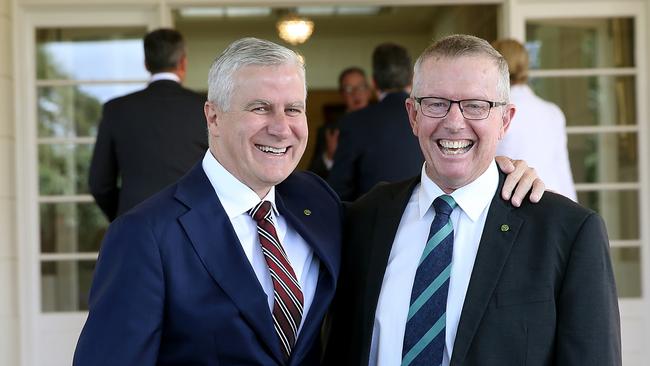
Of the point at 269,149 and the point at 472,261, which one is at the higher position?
the point at 269,149

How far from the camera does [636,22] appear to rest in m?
5.27

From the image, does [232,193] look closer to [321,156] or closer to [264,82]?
[264,82]

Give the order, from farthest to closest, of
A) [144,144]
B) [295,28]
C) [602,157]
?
[295,28], [602,157], [144,144]

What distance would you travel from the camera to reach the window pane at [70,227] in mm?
5355

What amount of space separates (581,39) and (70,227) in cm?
298

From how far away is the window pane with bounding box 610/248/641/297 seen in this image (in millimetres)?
5297

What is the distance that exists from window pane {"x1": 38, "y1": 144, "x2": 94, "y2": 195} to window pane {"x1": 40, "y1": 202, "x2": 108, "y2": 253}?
0.08 meters

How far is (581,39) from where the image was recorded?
5.40 m

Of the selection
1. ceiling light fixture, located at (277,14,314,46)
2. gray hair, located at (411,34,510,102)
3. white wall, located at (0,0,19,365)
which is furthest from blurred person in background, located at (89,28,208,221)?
ceiling light fixture, located at (277,14,314,46)

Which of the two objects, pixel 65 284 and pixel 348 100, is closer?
pixel 65 284

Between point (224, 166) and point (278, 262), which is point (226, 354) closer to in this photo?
point (278, 262)

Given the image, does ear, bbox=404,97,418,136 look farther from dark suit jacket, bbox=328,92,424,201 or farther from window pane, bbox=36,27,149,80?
window pane, bbox=36,27,149,80

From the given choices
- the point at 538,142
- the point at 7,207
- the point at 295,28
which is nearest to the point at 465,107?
the point at 538,142

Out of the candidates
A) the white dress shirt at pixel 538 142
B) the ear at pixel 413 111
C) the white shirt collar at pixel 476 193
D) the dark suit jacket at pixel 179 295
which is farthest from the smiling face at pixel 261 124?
the white dress shirt at pixel 538 142
